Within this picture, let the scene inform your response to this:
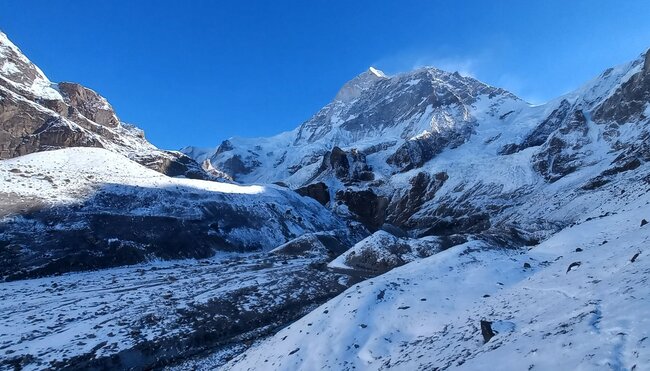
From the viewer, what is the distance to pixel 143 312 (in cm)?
2686

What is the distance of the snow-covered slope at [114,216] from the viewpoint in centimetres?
4303

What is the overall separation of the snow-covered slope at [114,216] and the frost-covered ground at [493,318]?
3350 centimetres

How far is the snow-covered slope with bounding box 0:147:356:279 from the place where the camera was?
141ft

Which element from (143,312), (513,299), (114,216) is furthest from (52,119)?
(513,299)

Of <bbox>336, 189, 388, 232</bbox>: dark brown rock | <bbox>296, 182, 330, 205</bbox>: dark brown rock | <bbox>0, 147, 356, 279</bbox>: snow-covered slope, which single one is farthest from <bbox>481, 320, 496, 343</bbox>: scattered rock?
<bbox>296, 182, 330, 205</bbox>: dark brown rock

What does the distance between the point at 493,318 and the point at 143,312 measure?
22.2 meters

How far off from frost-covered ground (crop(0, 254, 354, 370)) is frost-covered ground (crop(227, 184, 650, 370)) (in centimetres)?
617

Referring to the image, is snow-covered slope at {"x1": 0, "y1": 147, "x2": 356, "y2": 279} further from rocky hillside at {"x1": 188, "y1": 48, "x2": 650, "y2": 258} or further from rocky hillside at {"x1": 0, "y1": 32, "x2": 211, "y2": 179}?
rocky hillside at {"x1": 0, "y1": 32, "x2": 211, "y2": 179}

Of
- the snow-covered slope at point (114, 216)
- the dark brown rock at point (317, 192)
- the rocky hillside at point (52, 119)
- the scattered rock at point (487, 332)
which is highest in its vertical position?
the rocky hillside at point (52, 119)

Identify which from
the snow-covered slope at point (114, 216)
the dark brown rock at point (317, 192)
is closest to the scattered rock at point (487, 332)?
the snow-covered slope at point (114, 216)

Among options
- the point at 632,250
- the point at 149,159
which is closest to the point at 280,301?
the point at 632,250

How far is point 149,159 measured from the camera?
106688mm

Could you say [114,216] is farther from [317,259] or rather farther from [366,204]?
[366,204]

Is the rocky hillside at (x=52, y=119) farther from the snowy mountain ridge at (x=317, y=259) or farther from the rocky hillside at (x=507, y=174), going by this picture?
the rocky hillside at (x=507, y=174)
